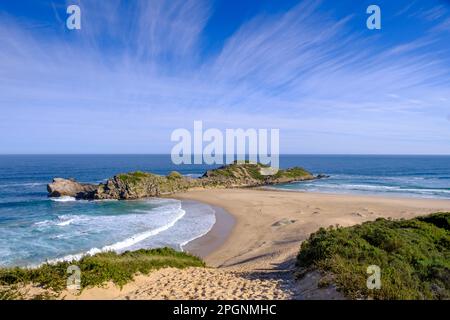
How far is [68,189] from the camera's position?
5762 centimetres

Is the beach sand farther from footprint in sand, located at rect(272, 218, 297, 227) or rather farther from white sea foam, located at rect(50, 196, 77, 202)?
white sea foam, located at rect(50, 196, 77, 202)

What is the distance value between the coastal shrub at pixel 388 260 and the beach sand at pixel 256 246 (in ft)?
2.38

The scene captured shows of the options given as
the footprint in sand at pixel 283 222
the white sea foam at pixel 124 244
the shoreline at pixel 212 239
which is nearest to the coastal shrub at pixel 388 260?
the shoreline at pixel 212 239

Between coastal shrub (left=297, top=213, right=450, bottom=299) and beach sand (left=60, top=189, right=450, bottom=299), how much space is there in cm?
73

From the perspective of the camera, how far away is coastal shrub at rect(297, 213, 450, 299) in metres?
10.2

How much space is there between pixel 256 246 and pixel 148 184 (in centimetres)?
3683

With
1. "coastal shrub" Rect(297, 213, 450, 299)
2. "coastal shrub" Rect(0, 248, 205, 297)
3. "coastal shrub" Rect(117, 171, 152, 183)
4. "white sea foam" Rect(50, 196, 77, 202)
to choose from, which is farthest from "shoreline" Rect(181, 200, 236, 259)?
"white sea foam" Rect(50, 196, 77, 202)

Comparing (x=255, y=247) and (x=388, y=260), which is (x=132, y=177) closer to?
(x=255, y=247)

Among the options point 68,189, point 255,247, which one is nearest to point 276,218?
point 255,247

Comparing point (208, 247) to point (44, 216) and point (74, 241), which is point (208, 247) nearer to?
point (74, 241)

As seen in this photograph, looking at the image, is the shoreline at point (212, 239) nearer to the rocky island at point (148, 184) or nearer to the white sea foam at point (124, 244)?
the white sea foam at point (124, 244)

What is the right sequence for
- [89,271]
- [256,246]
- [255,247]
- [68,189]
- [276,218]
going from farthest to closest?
1. [68,189]
2. [276,218]
3. [256,246]
4. [255,247]
5. [89,271]

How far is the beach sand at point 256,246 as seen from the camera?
1152 cm
